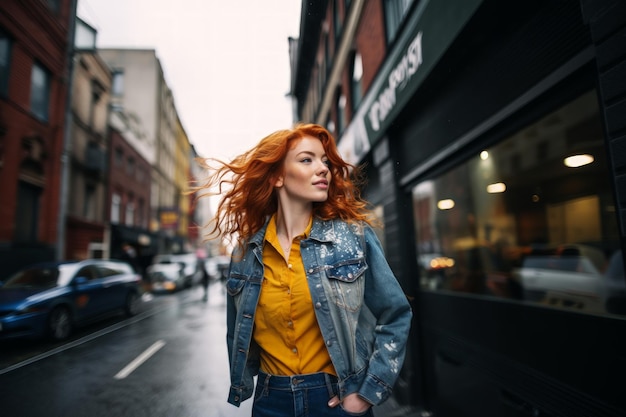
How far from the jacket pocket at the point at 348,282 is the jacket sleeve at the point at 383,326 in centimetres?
6

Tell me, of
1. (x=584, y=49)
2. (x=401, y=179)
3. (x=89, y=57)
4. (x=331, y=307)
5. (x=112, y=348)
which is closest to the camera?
(x=331, y=307)

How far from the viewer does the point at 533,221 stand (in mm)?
5688

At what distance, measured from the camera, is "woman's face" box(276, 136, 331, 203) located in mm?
1621

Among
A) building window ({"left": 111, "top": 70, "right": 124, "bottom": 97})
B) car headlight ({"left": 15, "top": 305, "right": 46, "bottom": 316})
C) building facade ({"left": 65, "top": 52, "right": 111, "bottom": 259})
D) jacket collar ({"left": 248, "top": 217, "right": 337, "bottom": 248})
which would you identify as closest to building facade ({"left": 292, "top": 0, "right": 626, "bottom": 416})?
jacket collar ({"left": 248, "top": 217, "right": 337, "bottom": 248})

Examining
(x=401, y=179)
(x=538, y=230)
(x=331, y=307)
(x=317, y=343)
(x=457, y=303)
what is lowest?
(x=457, y=303)

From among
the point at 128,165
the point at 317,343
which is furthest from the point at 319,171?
the point at 128,165

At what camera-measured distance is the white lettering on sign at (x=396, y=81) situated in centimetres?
348

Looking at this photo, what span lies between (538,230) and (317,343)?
5598 millimetres

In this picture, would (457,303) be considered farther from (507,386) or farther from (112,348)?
(112,348)

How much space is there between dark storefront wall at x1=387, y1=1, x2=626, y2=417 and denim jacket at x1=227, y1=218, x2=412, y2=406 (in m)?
1.42

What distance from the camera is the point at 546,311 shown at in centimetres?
238

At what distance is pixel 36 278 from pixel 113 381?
4500 mm

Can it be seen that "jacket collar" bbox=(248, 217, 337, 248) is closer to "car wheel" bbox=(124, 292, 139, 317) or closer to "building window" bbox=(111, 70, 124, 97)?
"car wheel" bbox=(124, 292, 139, 317)

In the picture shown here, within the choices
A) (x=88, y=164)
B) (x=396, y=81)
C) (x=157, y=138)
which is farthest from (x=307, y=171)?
(x=157, y=138)
